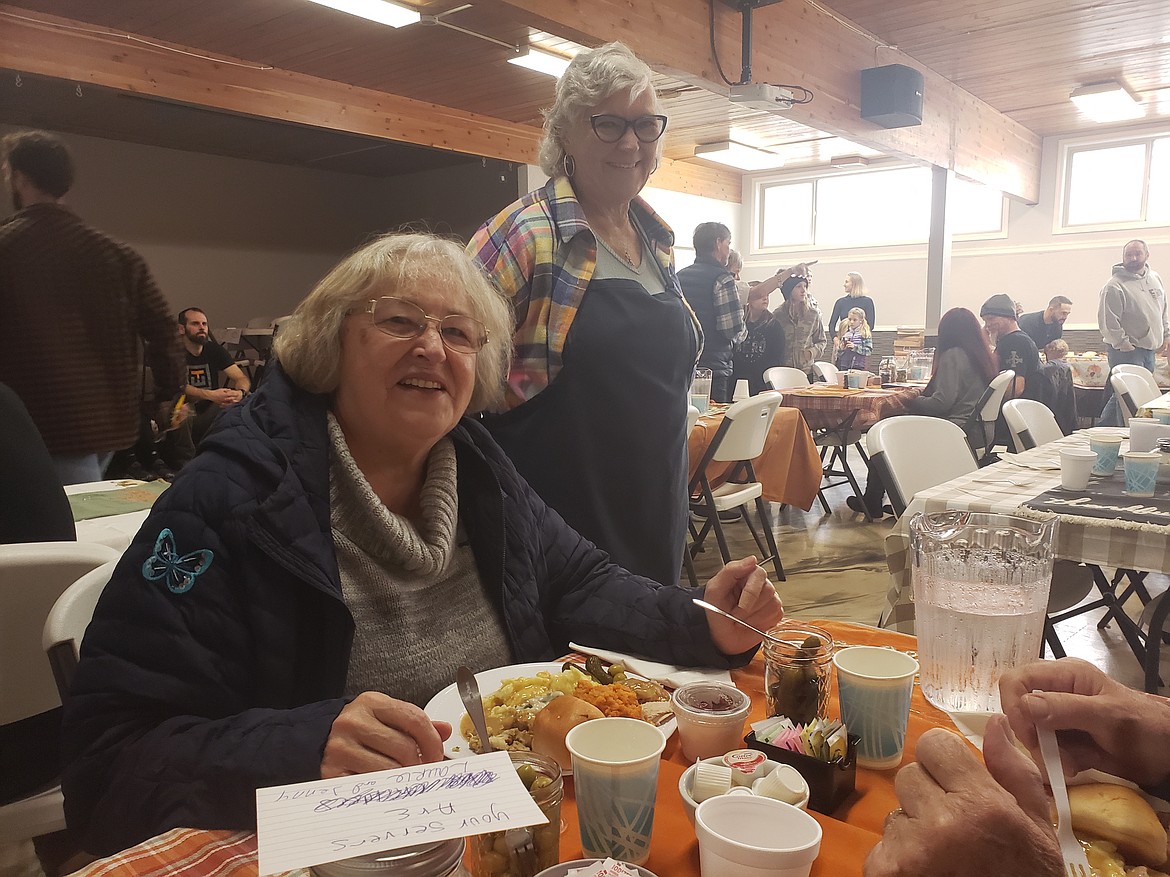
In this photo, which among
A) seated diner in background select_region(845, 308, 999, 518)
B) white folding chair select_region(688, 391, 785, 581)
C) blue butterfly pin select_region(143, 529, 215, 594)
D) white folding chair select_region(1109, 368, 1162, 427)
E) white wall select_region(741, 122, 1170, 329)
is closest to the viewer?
blue butterfly pin select_region(143, 529, 215, 594)

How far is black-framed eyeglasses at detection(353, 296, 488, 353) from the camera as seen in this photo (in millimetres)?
1241

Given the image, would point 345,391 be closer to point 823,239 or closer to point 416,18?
point 416,18

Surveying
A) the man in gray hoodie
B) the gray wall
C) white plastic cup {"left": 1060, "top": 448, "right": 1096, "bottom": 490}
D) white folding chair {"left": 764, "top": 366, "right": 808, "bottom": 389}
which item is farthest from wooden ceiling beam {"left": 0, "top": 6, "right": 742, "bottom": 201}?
white plastic cup {"left": 1060, "top": 448, "right": 1096, "bottom": 490}

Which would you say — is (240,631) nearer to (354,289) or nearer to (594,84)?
(354,289)

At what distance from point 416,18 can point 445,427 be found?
481 cm

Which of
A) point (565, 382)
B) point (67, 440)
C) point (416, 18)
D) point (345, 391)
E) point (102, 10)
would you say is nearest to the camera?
point (345, 391)

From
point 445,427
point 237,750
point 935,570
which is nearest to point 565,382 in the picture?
point 445,427

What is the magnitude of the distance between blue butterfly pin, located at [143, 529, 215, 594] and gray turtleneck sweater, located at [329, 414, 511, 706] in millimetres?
188

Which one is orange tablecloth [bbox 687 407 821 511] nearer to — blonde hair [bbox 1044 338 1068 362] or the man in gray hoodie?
blonde hair [bbox 1044 338 1068 362]

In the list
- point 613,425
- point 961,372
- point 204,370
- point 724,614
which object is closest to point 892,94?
point 961,372

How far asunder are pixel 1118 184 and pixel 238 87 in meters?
10.3

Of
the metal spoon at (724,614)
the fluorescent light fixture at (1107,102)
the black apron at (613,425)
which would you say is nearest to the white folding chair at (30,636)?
the black apron at (613,425)

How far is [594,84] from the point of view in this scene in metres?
1.84

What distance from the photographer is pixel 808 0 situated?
6129mm
